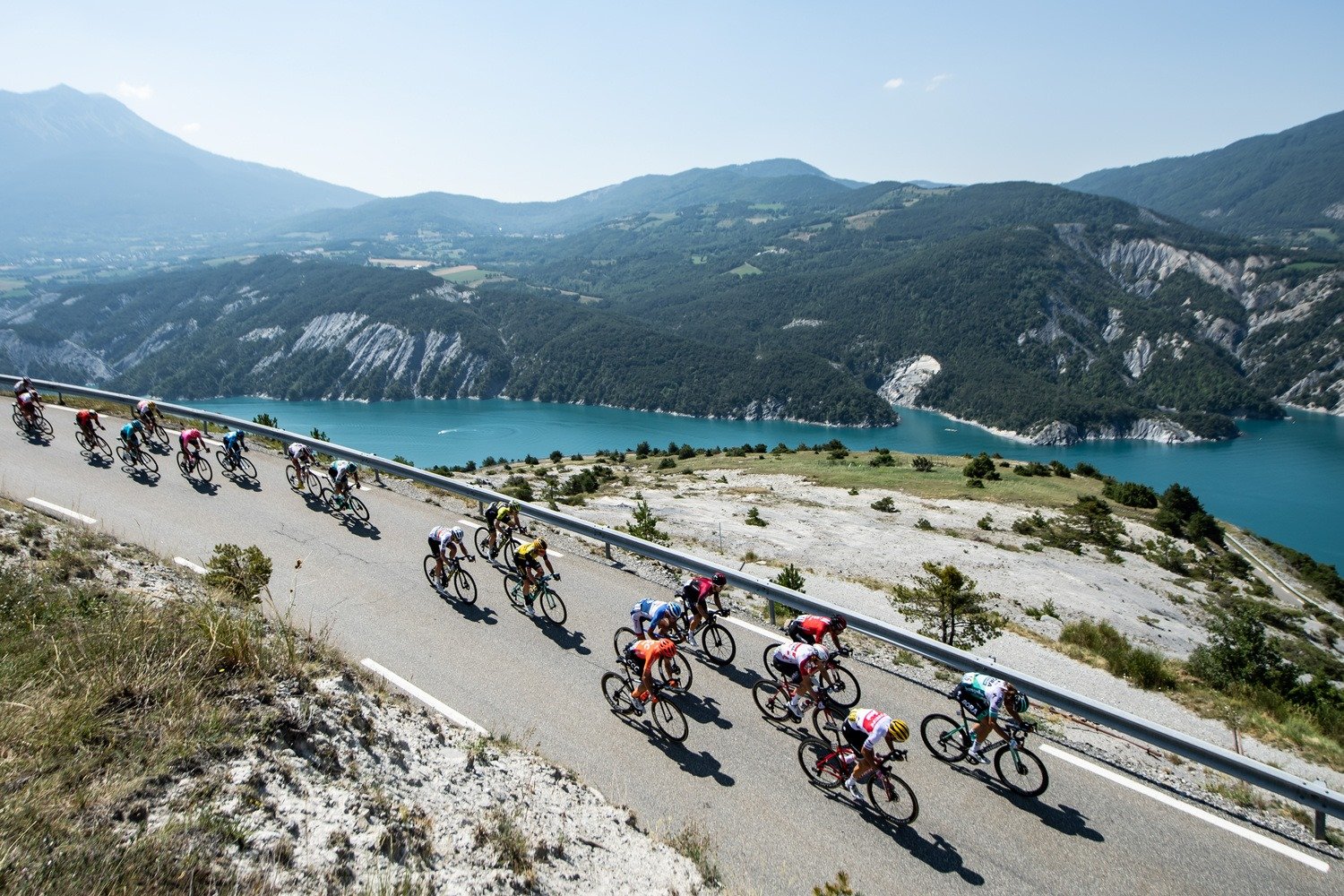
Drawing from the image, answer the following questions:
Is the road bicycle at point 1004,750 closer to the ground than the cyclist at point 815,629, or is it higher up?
closer to the ground

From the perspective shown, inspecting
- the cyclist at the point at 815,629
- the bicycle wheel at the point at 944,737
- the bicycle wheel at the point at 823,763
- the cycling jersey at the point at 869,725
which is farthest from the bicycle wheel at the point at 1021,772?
the cyclist at the point at 815,629

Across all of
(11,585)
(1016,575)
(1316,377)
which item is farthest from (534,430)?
(1316,377)

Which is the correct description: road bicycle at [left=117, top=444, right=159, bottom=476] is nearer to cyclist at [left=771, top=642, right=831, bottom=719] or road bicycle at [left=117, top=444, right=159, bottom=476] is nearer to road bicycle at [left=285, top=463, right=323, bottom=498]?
road bicycle at [left=285, top=463, right=323, bottom=498]

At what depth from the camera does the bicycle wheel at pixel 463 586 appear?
13.5 meters

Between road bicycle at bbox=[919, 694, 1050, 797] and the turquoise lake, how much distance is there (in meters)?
108

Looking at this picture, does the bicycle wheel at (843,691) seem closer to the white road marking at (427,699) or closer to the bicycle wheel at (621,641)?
the bicycle wheel at (621,641)

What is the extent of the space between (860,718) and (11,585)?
11.2 metres

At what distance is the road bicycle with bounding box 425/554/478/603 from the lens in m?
13.5

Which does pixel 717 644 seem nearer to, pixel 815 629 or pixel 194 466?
pixel 815 629

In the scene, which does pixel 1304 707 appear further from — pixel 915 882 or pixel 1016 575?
pixel 1016 575

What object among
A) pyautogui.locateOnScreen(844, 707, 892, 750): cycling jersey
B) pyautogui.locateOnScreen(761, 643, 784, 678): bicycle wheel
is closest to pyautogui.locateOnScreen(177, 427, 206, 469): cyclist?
pyautogui.locateOnScreen(761, 643, 784, 678): bicycle wheel

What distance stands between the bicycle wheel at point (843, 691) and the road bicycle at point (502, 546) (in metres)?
7.58

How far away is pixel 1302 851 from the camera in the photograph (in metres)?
7.06

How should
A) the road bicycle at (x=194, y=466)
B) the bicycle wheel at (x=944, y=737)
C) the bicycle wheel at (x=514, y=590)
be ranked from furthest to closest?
the road bicycle at (x=194, y=466), the bicycle wheel at (x=514, y=590), the bicycle wheel at (x=944, y=737)
